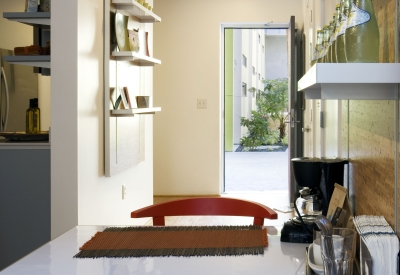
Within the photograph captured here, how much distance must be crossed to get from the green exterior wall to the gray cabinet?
397cm

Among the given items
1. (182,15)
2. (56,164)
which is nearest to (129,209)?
(56,164)

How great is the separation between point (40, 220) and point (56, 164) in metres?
0.49

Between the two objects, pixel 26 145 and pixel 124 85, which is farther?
pixel 124 85

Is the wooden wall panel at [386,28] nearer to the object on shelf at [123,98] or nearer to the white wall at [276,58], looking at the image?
the object on shelf at [123,98]

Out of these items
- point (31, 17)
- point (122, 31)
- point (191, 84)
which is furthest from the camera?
point (191, 84)

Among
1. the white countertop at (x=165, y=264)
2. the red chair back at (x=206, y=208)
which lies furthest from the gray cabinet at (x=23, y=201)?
the white countertop at (x=165, y=264)

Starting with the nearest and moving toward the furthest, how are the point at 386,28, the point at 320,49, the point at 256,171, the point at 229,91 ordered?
the point at 386,28 → the point at 320,49 → the point at 229,91 → the point at 256,171

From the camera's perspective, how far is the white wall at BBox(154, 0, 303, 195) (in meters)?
6.97

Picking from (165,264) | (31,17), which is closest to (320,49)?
(165,264)

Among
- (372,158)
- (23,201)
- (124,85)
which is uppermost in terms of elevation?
(124,85)

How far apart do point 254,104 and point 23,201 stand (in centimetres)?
436

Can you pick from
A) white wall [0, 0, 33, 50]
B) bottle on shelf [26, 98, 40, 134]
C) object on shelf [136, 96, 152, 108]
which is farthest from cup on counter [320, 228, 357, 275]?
white wall [0, 0, 33, 50]

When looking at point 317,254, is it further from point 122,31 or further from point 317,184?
point 122,31

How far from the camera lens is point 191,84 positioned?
23.0ft
